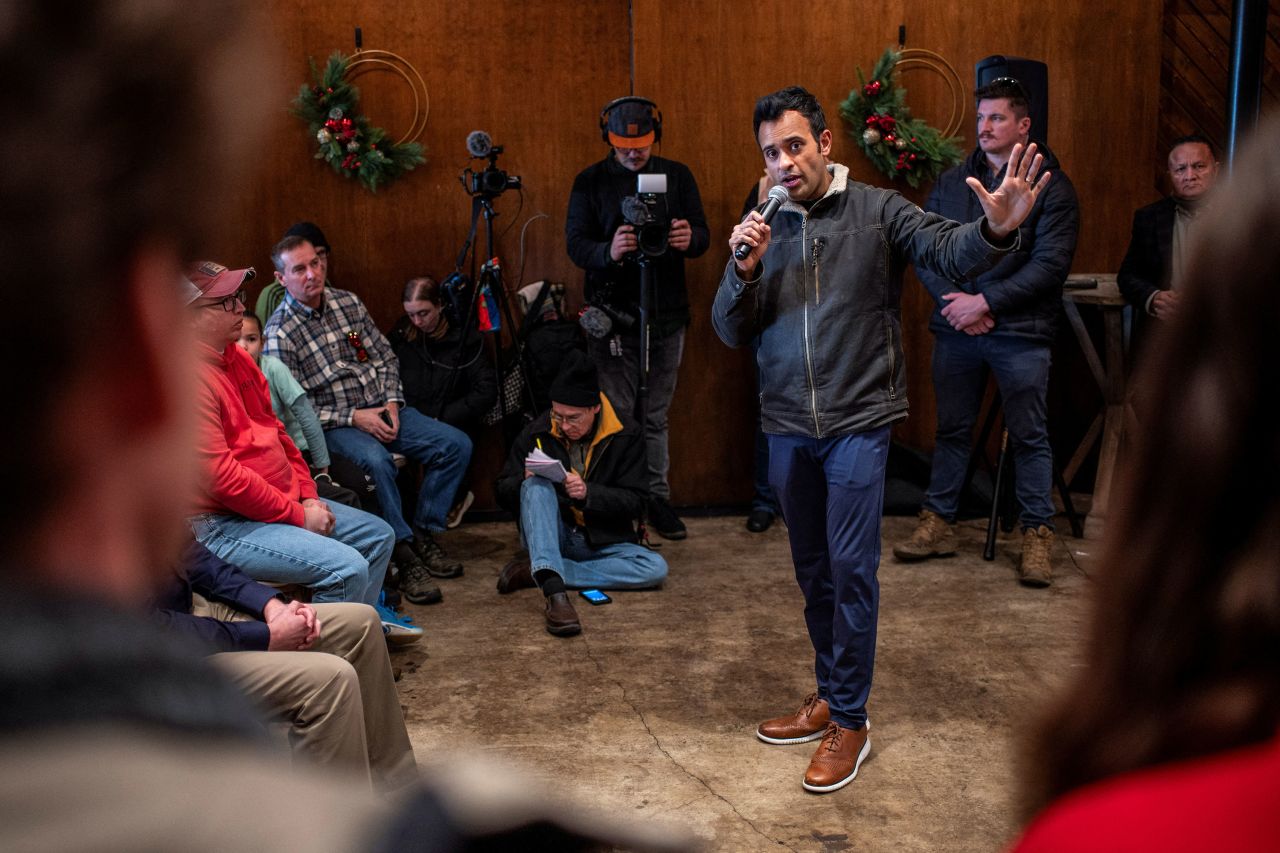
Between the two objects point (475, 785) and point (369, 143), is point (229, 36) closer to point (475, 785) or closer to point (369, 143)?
point (475, 785)

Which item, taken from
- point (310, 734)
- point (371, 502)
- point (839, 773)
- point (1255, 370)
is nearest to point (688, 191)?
point (371, 502)

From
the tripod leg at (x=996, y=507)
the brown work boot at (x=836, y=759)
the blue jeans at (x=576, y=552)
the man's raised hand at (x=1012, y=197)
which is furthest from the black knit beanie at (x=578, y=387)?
the man's raised hand at (x=1012, y=197)

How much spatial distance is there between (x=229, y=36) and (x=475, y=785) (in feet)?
0.98

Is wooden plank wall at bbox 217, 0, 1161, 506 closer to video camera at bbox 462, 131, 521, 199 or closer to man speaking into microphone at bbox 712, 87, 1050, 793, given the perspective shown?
video camera at bbox 462, 131, 521, 199

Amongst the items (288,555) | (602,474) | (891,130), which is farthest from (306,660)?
(891,130)

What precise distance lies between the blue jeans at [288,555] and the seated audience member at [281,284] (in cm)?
168

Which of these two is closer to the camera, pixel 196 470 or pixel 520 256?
pixel 196 470

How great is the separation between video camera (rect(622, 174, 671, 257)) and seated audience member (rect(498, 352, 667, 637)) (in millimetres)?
560

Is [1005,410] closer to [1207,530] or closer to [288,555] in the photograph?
[288,555]

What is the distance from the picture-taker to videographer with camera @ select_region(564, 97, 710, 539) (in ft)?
16.5

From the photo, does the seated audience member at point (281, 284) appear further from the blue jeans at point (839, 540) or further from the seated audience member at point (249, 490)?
the blue jeans at point (839, 540)

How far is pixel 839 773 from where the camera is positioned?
307 cm

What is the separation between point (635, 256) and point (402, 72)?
153 centimetres

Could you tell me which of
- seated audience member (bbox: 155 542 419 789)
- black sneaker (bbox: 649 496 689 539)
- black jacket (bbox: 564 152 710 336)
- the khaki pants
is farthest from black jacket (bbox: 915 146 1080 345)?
the khaki pants
